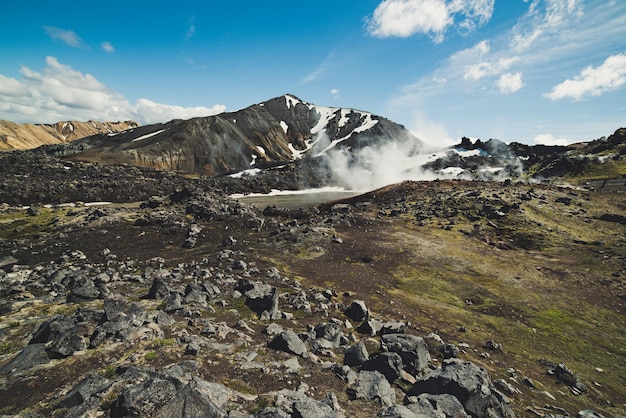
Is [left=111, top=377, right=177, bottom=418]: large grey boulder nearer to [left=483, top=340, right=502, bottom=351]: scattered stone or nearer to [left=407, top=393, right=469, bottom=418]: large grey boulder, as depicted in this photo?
[left=407, top=393, right=469, bottom=418]: large grey boulder

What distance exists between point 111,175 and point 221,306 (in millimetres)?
131734

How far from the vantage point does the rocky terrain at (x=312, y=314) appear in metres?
12.0

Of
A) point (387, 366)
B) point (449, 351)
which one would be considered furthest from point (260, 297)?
point (449, 351)

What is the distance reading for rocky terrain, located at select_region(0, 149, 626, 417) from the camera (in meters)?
12.0

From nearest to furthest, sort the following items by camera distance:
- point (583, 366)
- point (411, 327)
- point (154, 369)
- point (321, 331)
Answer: point (154, 369)
point (321, 331)
point (583, 366)
point (411, 327)

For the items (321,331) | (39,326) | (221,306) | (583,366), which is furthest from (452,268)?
(39,326)

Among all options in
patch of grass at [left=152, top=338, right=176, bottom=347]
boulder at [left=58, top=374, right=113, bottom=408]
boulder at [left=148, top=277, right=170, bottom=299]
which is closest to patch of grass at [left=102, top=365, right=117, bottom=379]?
boulder at [left=58, top=374, right=113, bottom=408]

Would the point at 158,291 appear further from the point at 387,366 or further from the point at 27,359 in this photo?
the point at 387,366

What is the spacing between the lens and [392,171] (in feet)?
589

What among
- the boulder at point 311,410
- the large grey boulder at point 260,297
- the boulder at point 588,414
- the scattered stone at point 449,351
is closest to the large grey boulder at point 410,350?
the scattered stone at point 449,351

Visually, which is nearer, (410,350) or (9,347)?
(9,347)

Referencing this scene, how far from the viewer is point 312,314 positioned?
22.7m

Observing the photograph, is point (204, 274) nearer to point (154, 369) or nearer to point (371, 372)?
point (154, 369)

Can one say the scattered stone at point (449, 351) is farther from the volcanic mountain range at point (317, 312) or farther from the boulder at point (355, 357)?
the boulder at point (355, 357)
